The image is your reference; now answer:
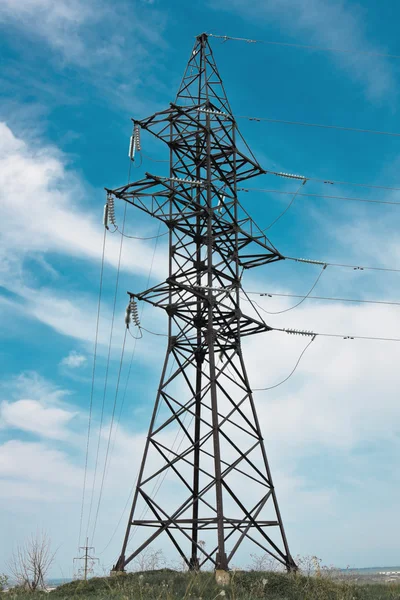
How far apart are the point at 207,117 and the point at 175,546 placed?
1733cm

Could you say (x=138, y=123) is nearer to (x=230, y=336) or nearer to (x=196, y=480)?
(x=230, y=336)

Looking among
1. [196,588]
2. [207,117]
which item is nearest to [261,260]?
[207,117]

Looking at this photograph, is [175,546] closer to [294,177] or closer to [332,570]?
[332,570]

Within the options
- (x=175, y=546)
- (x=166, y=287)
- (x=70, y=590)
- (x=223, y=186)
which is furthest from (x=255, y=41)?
(x=70, y=590)

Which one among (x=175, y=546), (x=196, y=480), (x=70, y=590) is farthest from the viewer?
(x=196, y=480)

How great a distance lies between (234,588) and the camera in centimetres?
1631

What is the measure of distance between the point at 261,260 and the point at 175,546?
39.2ft

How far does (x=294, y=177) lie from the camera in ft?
95.7

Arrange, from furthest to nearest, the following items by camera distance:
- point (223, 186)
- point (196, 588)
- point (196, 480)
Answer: point (223, 186) → point (196, 480) → point (196, 588)

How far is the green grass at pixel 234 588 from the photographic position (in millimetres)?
16984

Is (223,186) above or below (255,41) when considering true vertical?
below

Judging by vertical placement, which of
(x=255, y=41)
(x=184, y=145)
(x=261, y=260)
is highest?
(x=255, y=41)

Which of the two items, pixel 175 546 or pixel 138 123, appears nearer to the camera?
pixel 175 546

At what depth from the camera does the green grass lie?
669 inches
